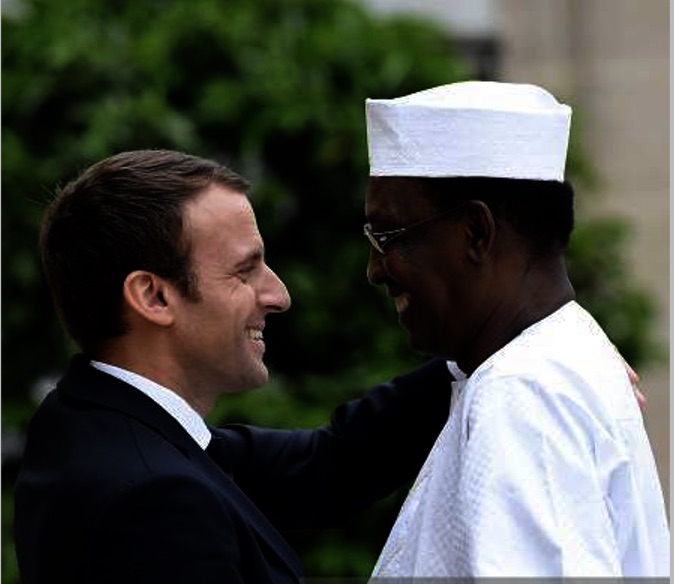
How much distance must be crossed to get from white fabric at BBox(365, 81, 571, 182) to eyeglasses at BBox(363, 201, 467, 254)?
0.06 meters

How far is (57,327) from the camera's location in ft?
19.3

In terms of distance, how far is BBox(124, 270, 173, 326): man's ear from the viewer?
2416 mm

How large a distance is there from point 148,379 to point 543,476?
710 millimetres

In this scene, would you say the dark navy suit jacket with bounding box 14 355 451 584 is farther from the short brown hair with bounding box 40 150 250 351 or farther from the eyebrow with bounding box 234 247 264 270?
the eyebrow with bounding box 234 247 264 270

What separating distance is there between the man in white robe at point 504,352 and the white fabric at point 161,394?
37 centimetres

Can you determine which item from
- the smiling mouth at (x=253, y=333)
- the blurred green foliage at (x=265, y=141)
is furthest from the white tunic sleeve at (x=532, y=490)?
the blurred green foliage at (x=265, y=141)

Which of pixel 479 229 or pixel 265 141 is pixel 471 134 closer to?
pixel 479 229

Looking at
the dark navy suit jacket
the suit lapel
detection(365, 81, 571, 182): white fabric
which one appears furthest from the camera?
the suit lapel

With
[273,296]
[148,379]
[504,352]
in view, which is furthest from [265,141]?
[504,352]

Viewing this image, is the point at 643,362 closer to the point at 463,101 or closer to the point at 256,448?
the point at 256,448

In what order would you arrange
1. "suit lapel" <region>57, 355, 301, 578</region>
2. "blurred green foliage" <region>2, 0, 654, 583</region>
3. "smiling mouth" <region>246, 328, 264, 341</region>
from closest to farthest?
1. "suit lapel" <region>57, 355, 301, 578</region>
2. "smiling mouth" <region>246, 328, 264, 341</region>
3. "blurred green foliage" <region>2, 0, 654, 583</region>

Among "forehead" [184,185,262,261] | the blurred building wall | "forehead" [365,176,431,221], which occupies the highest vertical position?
"forehead" [365,176,431,221]

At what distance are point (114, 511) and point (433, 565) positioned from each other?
0.45 m

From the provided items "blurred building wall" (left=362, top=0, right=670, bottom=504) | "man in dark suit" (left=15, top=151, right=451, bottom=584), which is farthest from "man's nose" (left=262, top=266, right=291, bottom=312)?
"blurred building wall" (left=362, top=0, right=670, bottom=504)
